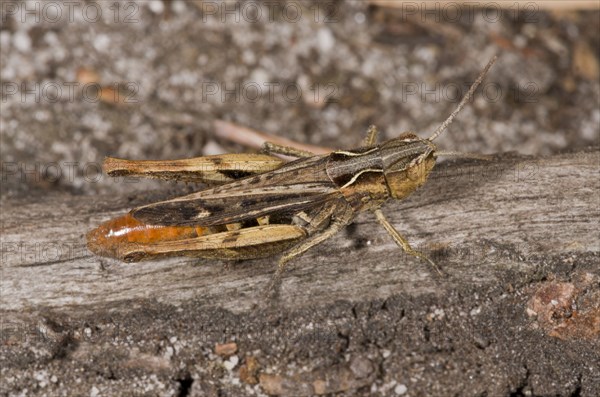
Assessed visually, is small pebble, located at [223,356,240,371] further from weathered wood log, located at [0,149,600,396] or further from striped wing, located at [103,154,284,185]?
striped wing, located at [103,154,284,185]

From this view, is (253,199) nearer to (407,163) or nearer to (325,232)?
(325,232)

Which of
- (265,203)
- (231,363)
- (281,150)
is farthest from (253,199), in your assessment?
(231,363)

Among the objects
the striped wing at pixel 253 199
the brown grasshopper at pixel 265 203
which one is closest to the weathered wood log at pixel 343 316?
the brown grasshopper at pixel 265 203

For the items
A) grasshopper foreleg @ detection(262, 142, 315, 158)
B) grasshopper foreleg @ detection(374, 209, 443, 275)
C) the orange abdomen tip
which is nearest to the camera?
the orange abdomen tip

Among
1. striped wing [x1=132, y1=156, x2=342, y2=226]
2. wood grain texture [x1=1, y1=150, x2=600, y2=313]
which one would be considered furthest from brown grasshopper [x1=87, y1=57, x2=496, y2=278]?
wood grain texture [x1=1, y1=150, x2=600, y2=313]

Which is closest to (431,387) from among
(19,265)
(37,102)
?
(19,265)

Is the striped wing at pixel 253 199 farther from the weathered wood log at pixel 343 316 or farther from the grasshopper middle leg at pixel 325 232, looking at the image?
the weathered wood log at pixel 343 316

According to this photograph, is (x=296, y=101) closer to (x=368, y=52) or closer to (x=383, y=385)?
(x=368, y=52)

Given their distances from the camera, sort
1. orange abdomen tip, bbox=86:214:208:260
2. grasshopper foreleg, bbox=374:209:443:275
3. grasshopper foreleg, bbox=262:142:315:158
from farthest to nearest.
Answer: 1. grasshopper foreleg, bbox=262:142:315:158
2. grasshopper foreleg, bbox=374:209:443:275
3. orange abdomen tip, bbox=86:214:208:260
